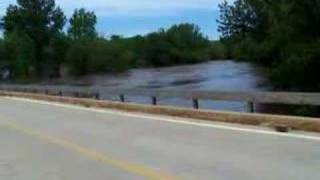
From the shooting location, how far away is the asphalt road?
9898mm

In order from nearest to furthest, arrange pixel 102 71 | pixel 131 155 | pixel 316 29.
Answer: pixel 131 155
pixel 316 29
pixel 102 71

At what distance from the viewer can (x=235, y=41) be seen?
2672 inches

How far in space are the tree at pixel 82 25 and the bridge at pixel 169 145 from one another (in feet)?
386

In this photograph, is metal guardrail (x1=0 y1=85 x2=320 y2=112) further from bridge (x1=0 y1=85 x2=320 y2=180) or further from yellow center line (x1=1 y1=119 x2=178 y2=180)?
yellow center line (x1=1 y1=119 x2=178 y2=180)

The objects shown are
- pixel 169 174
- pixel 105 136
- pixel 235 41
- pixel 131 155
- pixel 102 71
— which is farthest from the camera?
pixel 102 71

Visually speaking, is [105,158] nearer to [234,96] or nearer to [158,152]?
[158,152]

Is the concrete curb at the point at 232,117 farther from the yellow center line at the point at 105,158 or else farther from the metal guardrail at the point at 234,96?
the yellow center line at the point at 105,158

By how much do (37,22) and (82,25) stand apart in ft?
90.3

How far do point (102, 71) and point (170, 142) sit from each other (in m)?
100

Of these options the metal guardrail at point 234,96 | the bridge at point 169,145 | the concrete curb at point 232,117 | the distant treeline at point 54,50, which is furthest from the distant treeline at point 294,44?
the distant treeline at point 54,50

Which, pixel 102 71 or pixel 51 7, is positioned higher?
pixel 51 7

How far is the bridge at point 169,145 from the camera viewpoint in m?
10.1

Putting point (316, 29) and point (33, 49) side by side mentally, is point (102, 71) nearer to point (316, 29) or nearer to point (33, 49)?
point (33, 49)

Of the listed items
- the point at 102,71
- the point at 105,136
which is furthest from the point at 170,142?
the point at 102,71
